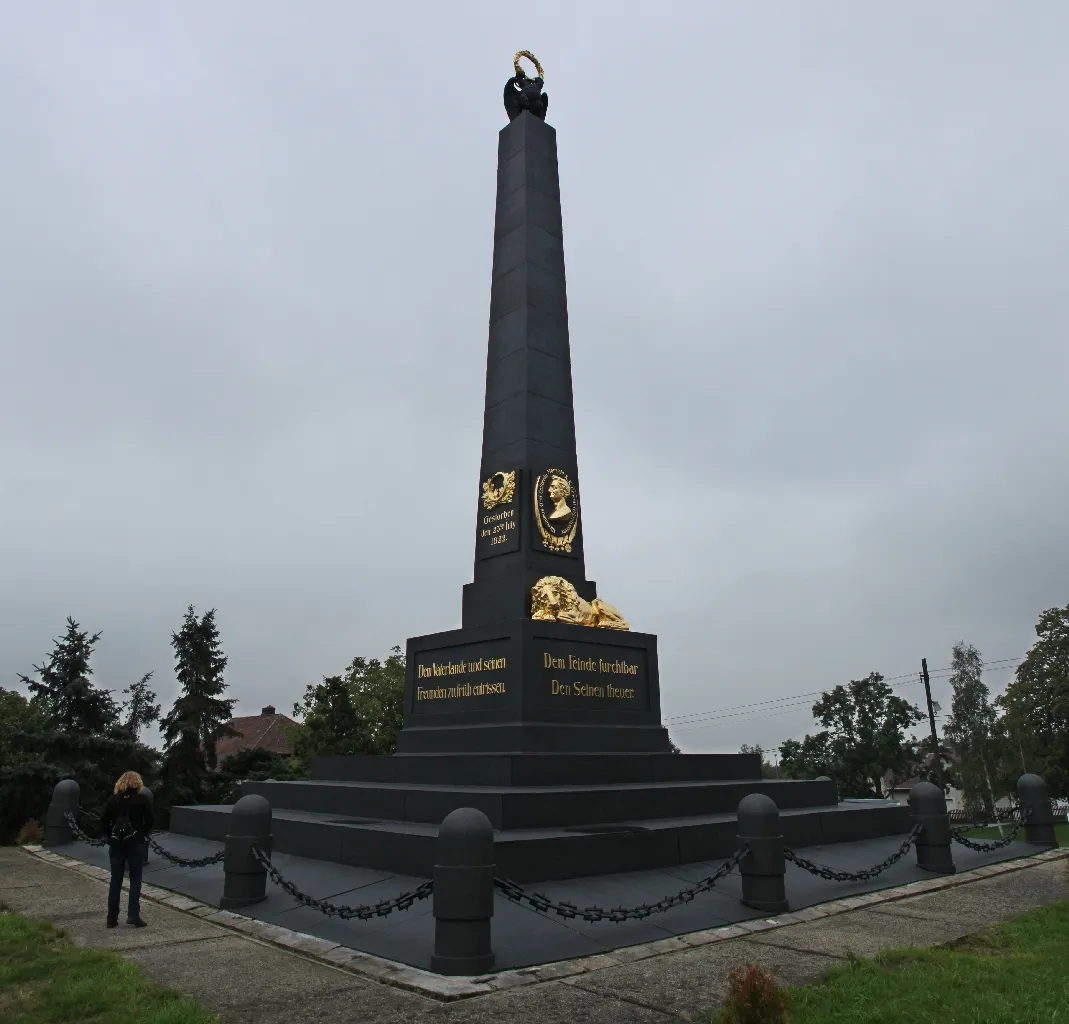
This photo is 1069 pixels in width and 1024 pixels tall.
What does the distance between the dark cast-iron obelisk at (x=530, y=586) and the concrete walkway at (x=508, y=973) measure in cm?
445

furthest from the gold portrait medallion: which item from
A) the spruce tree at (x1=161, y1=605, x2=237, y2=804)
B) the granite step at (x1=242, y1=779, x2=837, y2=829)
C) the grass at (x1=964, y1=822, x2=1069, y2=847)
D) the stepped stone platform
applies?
the spruce tree at (x1=161, y1=605, x2=237, y2=804)

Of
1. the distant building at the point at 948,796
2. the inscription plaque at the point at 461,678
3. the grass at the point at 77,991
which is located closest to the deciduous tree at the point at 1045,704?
the distant building at the point at 948,796

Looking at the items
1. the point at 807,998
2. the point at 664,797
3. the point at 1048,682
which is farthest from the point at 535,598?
the point at 1048,682

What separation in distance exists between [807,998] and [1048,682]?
4147 cm

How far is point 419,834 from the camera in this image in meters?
8.02

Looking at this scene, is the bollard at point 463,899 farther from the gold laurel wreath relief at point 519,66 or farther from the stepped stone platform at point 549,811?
the gold laurel wreath relief at point 519,66

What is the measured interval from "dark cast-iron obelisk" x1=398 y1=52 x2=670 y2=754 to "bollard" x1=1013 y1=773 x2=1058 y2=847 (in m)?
5.52

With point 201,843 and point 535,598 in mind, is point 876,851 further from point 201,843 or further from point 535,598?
point 201,843

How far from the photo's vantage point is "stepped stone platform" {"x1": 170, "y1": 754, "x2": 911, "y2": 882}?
8.09 meters

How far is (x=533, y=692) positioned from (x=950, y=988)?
6.75 metres

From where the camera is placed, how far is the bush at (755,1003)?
12.1ft

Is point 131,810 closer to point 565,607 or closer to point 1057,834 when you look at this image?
point 565,607

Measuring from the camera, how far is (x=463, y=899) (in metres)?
5.77

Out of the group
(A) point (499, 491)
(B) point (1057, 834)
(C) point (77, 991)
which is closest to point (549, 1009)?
(C) point (77, 991)
